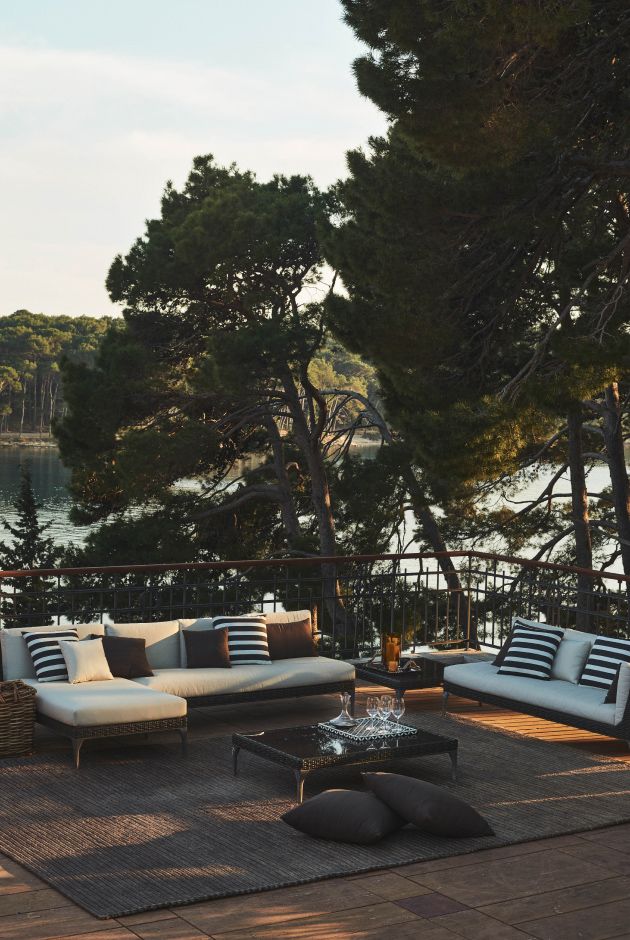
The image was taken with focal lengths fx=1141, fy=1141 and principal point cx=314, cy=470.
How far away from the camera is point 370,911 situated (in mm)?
4113

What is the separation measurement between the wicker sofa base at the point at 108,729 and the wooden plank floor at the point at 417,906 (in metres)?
1.41

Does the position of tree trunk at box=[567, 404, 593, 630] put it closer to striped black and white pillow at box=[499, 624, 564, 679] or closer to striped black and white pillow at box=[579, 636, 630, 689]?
striped black and white pillow at box=[499, 624, 564, 679]

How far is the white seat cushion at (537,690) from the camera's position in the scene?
21.0ft

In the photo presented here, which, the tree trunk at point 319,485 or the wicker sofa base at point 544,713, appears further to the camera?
the tree trunk at point 319,485

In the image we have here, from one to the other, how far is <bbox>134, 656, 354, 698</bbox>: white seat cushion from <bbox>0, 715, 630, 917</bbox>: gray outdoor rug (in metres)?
0.31

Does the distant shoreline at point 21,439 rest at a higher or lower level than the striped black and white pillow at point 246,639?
higher

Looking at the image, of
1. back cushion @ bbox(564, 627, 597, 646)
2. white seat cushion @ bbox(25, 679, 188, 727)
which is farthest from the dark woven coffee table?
back cushion @ bbox(564, 627, 597, 646)

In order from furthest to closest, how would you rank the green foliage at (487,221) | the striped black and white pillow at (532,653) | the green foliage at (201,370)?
the green foliage at (201,370) → the green foliage at (487,221) → the striped black and white pillow at (532,653)

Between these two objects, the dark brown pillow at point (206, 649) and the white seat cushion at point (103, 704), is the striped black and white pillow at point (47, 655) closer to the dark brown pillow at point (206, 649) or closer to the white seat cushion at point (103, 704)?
the white seat cushion at point (103, 704)

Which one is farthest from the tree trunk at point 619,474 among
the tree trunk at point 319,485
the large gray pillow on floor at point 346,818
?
the large gray pillow on floor at point 346,818

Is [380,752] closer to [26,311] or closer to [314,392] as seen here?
[314,392]

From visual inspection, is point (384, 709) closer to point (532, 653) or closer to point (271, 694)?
point (271, 694)

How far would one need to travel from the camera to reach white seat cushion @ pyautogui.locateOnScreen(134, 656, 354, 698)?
21.9ft

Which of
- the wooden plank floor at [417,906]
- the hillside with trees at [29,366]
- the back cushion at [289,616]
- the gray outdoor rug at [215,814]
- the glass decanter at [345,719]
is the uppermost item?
the hillside with trees at [29,366]
